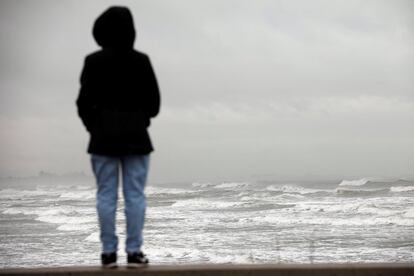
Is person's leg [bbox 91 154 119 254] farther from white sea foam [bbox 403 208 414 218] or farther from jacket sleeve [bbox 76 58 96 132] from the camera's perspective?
white sea foam [bbox 403 208 414 218]

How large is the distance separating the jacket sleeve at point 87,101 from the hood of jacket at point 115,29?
18 centimetres

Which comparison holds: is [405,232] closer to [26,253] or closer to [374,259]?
[374,259]

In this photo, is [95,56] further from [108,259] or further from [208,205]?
[208,205]

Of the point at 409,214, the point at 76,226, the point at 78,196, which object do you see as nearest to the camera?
the point at 76,226

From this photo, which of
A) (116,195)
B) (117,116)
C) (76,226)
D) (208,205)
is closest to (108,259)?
(116,195)

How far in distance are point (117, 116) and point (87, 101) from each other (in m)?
0.22

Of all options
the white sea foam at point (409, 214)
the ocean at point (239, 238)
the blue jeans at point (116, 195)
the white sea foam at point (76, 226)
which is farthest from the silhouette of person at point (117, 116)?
the white sea foam at point (409, 214)

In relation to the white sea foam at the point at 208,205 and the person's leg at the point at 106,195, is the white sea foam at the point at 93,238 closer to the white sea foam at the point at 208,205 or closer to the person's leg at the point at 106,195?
the person's leg at the point at 106,195

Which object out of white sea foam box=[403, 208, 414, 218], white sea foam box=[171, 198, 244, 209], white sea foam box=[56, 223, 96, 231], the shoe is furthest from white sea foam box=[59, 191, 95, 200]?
the shoe

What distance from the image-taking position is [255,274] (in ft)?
10.4

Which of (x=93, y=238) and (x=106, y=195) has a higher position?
(x=106, y=195)

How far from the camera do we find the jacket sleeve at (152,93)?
10.6 ft

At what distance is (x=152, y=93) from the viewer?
325 centimetres

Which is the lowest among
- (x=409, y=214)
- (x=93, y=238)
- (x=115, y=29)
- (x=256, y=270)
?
(x=93, y=238)
